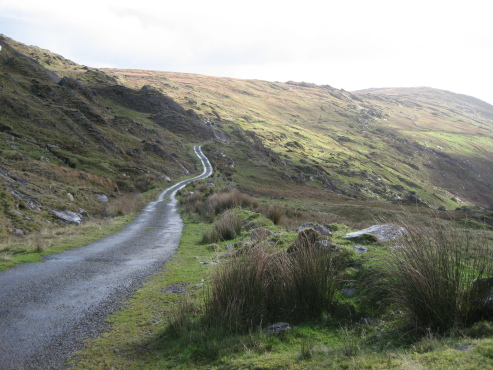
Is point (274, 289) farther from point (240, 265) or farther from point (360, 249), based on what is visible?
point (360, 249)

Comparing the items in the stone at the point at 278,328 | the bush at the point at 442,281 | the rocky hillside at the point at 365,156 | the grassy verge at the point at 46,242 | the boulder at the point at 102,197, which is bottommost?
the boulder at the point at 102,197

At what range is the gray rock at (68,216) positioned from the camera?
20.6 metres

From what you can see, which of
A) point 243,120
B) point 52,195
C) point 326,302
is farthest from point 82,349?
point 243,120

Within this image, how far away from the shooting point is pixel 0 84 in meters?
51.7

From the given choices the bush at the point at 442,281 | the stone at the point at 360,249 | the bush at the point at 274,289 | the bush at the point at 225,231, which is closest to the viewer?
the bush at the point at 442,281

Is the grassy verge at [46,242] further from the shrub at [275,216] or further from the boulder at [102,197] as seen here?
the boulder at [102,197]

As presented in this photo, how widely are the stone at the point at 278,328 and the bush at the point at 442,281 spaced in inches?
66.4

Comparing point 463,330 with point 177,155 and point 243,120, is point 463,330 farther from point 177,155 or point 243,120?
point 243,120

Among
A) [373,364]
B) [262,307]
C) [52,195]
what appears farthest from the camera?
[52,195]

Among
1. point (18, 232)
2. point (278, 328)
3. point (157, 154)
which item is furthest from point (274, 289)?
point (157, 154)

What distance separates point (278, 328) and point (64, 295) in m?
4.85

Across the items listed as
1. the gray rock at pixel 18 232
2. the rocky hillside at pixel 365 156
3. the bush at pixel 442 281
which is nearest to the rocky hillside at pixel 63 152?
the gray rock at pixel 18 232

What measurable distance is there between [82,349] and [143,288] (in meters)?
3.11

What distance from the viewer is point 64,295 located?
289 inches
